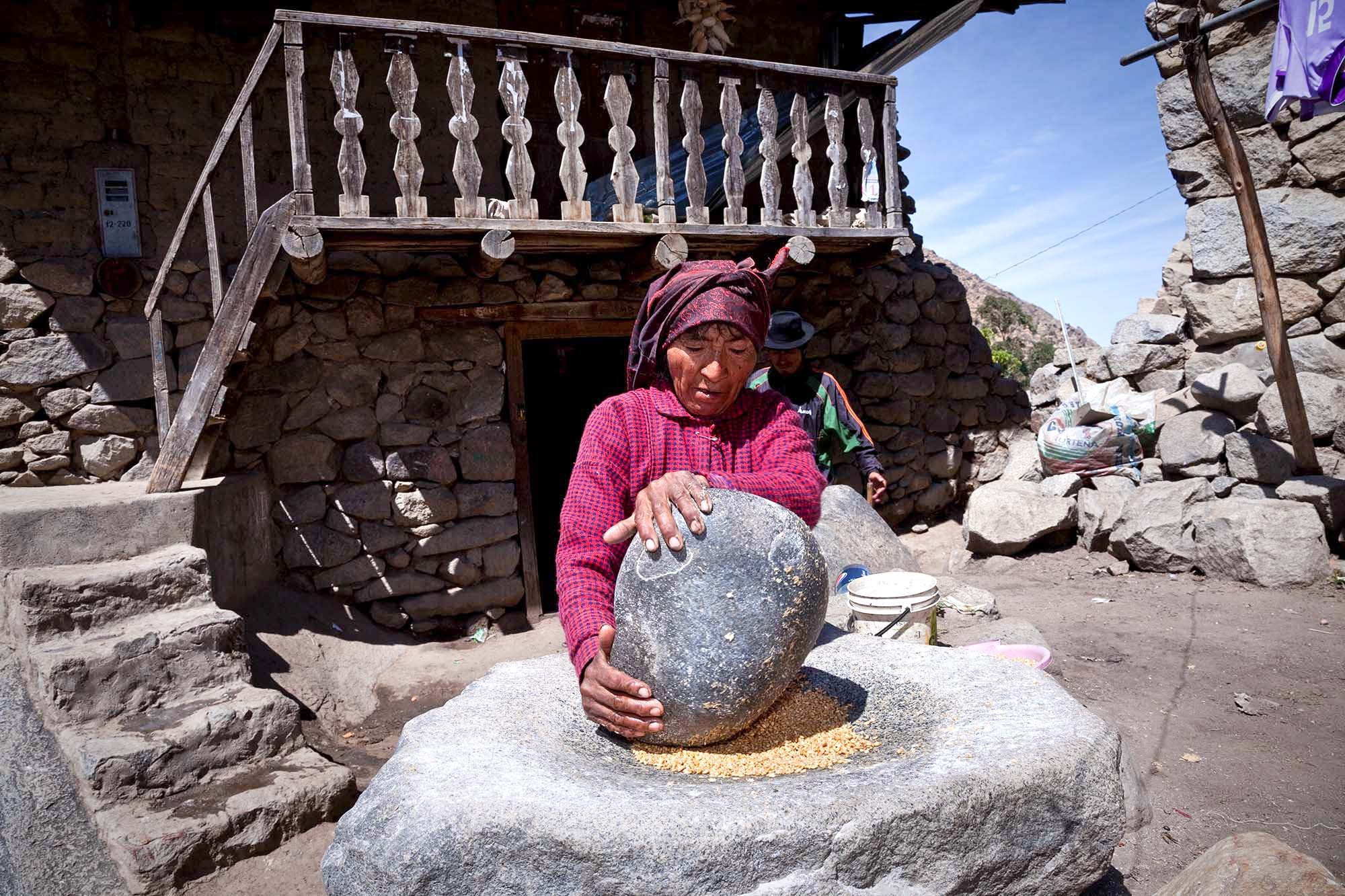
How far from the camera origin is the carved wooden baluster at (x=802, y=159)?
557 centimetres

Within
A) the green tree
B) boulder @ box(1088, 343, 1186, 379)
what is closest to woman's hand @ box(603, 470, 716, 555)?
boulder @ box(1088, 343, 1186, 379)

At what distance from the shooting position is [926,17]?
770 cm

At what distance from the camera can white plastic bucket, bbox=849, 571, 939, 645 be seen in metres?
3.54

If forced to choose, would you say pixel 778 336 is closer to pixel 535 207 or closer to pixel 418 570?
pixel 535 207

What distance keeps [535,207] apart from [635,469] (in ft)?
10.5

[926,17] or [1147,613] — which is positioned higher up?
[926,17]

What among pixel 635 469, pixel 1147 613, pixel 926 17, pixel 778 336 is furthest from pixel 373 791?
pixel 926 17

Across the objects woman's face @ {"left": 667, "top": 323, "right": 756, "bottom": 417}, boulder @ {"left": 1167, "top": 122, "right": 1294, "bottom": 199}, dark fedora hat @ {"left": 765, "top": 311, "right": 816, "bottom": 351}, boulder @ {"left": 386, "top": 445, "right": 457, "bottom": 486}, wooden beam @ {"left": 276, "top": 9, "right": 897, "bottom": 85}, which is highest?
wooden beam @ {"left": 276, "top": 9, "right": 897, "bottom": 85}

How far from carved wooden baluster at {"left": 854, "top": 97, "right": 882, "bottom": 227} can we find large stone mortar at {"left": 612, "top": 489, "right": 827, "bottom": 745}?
15.4ft

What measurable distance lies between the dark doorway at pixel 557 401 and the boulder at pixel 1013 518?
327 centimetres

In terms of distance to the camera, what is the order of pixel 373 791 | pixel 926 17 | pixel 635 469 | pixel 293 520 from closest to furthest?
pixel 373 791, pixel 635 469, pixel 293 520, pixel 926 17

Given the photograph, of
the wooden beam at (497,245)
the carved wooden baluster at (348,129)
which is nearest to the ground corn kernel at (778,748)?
the wooden beam at (497,245)

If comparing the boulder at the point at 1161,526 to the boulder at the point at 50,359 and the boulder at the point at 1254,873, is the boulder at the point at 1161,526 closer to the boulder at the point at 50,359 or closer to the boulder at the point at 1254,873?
the boulder at the point at 1254,873

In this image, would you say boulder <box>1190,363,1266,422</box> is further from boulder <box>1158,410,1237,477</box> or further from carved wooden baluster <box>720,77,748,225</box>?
carved wooden baluster <box>720,77,748,225</box>
